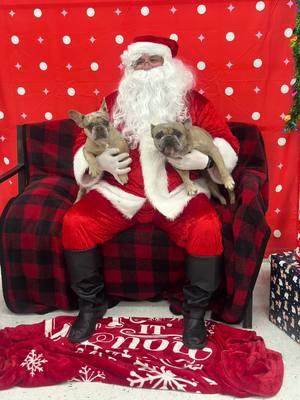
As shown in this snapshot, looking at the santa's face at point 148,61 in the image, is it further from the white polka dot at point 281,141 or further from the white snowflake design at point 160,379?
the white snowflake design at point 160,379

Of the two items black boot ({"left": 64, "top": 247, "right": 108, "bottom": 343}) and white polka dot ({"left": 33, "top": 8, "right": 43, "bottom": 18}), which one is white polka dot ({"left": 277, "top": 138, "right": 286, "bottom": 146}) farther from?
white polka dot ({"left": 33, "top": 8, "right": 43, "bottom": 18})

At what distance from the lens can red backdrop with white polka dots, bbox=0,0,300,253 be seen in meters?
2.31

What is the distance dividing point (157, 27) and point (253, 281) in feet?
4.54

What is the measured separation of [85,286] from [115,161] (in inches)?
20.9

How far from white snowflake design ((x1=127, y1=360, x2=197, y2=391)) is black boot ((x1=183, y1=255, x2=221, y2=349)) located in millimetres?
167

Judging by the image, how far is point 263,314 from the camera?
6.67 feet

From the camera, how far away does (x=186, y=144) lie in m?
1.80

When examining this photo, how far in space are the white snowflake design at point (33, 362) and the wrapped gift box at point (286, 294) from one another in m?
0.96

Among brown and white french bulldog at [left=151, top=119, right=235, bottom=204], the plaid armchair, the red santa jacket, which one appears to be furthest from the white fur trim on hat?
the plaid armchair

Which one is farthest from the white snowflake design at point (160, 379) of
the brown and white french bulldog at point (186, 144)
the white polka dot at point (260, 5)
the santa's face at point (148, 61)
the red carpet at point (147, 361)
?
the white polka dot at point (260, 5)

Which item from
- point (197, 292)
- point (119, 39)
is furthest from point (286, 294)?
point (119, 39)

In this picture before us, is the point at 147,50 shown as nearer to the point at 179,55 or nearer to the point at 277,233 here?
the point at 179,55

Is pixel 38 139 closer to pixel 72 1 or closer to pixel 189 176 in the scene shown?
pixel 72 1

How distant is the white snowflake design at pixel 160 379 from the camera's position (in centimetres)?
159
